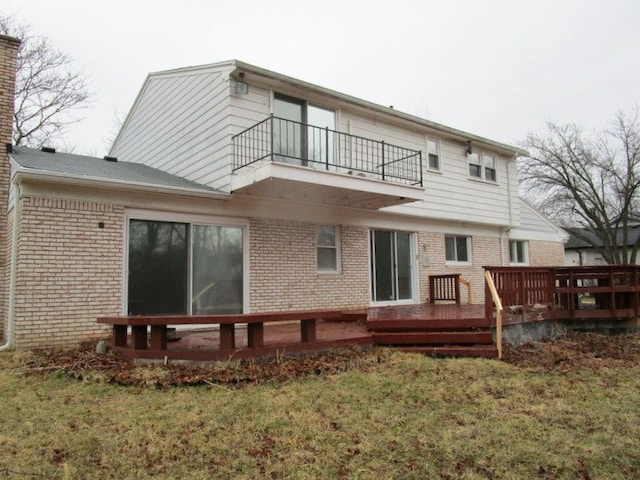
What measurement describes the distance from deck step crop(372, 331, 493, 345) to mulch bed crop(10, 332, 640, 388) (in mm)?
379

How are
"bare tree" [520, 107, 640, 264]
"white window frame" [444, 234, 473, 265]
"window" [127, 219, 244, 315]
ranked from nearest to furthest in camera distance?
"window" [127, 219, 244, 315] → "white window frame" [444, 234, 473, 265] → "bare tree" [520, 107, 640, 264]

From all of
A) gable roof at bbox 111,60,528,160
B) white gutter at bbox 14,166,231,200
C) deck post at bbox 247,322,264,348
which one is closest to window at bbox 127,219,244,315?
white gutter at bbox 14,166,231,200

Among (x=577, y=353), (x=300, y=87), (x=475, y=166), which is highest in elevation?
(x=300, y=87)

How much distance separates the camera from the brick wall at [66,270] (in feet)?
25.1

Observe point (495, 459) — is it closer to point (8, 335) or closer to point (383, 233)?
point (8, 335)

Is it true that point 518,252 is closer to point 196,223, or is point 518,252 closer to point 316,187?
point 316,187

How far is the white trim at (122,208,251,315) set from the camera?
8.62 metres

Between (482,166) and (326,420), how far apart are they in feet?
43.1

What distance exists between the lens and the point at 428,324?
8.20 m

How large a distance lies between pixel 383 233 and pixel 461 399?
7818mm

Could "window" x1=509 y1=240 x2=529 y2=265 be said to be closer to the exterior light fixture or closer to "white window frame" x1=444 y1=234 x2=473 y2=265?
"white window frame" x1=444 y1=234 x2=473 y2=265

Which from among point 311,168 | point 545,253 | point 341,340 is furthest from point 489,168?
point 341,340

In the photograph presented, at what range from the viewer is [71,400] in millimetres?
5301

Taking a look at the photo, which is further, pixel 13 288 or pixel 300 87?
pixel 300 87
